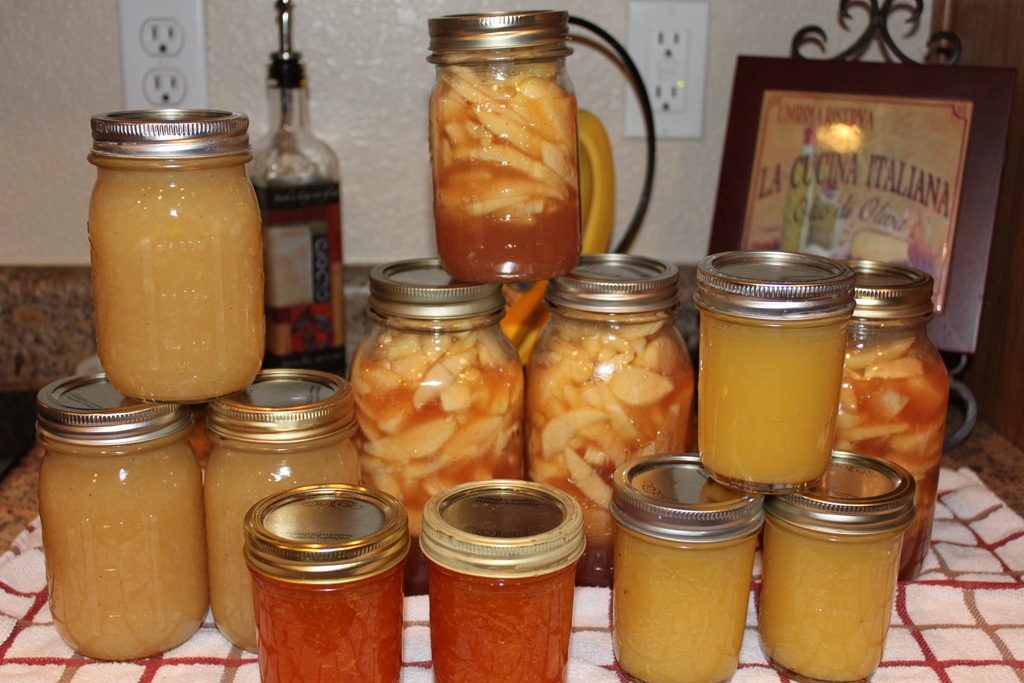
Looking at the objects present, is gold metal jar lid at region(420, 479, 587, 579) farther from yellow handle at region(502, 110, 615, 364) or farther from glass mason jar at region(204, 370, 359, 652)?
yellow handle at region(502, 110, 615, 364)

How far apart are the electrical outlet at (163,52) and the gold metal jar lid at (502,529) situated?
0.73 metres

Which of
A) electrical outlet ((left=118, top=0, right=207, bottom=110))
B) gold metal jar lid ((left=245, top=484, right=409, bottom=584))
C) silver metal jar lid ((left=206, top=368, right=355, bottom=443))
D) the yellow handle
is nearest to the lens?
gold metal jar lid ((left=245, top=484, right=409, bottom=584))

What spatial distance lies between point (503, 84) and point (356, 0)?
1.66ft

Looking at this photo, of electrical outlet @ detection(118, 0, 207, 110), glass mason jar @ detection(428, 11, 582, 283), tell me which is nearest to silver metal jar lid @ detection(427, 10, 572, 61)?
glass mason jar @ detection(428, 11, 582, 283)

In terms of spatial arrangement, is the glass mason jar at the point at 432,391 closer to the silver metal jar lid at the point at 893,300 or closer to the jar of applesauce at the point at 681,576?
the jar of applesauce at the point at 681,576

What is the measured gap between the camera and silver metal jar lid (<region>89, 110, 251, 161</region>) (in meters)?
0.78

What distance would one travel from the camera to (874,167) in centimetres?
121

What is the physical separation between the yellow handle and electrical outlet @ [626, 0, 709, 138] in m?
0.21

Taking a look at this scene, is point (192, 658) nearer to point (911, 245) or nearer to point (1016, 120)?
point (911, 245)

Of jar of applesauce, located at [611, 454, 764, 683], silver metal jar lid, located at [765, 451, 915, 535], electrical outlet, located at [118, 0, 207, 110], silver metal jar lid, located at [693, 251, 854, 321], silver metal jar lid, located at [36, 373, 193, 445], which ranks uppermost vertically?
electrical outlet, located at [118, 0, 207, 110]

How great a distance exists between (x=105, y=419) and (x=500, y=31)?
1.44 ft

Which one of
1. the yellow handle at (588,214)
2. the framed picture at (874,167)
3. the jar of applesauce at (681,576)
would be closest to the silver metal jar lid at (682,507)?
the jar of applesauce at (681,576)

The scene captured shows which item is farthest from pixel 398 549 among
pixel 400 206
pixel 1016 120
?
pixel 1016 120

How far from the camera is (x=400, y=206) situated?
1360 millimetres
